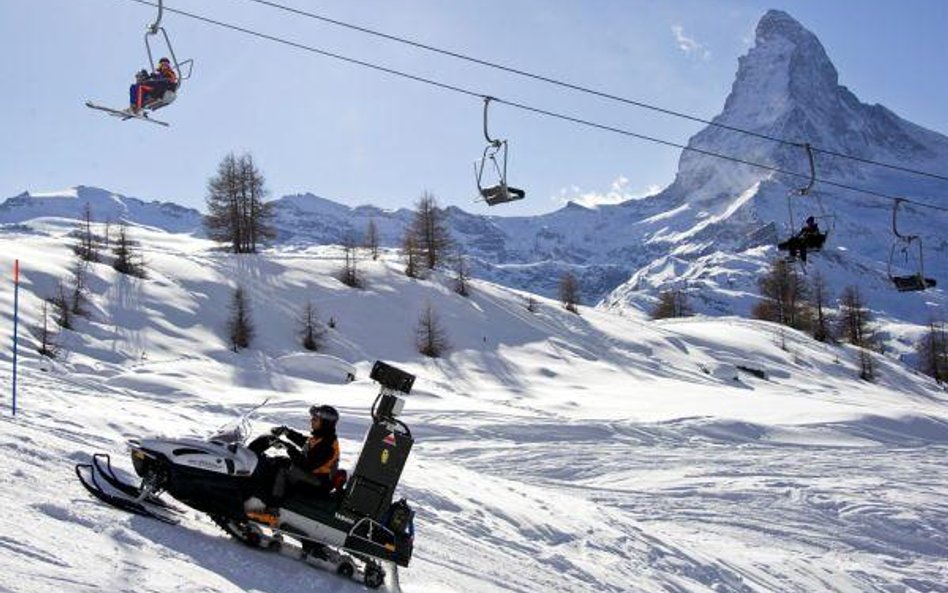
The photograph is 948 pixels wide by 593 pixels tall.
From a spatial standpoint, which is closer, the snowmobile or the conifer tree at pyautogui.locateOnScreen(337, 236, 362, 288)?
the snowmobile

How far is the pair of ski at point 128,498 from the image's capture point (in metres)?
9.05

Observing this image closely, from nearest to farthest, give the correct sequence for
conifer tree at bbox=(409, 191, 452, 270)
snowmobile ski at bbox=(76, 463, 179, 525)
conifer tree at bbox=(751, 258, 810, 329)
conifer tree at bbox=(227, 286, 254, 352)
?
snowmobile ski at bbox=(76, 463, 179, 525) → conifer tree at bbox=(227, 286, 254, 352) → conifer tree at bbox=(409, 191, 452, 270) → conifer tree at bbox=(751, 258, 810, 329)

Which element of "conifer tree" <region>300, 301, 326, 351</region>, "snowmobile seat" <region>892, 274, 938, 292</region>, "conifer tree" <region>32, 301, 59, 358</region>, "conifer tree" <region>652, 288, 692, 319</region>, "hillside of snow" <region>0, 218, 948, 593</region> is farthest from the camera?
"conifer tree" <region>652, 288, 692, 319</region>

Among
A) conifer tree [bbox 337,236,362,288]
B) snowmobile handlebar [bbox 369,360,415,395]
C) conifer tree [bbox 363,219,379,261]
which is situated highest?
conifer tree [bbox 363,219,379,261]

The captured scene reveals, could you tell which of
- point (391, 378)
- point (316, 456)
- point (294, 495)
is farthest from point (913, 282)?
point (294, 495)

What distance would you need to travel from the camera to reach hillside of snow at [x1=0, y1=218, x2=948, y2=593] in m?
9.20

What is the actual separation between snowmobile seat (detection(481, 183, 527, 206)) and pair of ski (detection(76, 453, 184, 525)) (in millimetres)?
8442

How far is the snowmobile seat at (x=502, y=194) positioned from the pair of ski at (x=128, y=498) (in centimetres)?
844

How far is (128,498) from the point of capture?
363 inches

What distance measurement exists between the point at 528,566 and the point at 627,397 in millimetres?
25466

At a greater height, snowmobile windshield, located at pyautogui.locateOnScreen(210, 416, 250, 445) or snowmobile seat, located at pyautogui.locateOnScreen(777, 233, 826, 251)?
snowmobile seat, located at pyautogui.locateOnScreen(777, 233, 826, 251)

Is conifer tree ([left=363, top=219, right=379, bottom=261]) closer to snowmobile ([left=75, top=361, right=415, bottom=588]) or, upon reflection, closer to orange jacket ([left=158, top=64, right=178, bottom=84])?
orange jacket ([left=158, top=64, right=178, bottom=84])

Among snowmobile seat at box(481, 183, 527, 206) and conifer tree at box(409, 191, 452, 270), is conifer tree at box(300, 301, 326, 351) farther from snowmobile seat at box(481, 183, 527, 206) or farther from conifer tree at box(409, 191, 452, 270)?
snowmobile seat at box(481, 183, 527, 206)

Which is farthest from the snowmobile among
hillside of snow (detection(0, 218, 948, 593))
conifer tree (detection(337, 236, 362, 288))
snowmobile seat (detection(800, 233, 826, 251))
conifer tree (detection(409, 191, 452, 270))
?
conifer tree (detection(409, 191, 452, 270))
